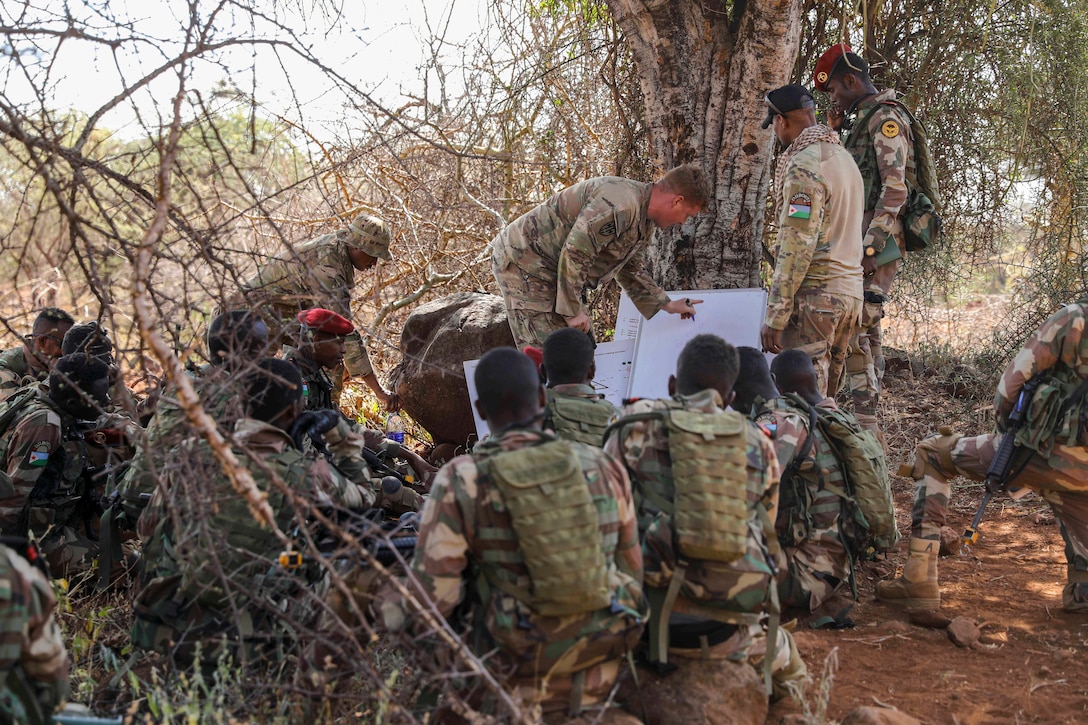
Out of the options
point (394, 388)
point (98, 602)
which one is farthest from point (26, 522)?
point (394, 388)

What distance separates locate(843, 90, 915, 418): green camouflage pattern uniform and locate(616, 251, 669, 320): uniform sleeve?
1.22 meters

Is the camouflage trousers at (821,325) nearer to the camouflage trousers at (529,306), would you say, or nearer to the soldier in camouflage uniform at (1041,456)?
the soldier in camouflage uniform at (1041,456)

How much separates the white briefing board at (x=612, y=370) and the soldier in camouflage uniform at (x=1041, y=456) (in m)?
1.95

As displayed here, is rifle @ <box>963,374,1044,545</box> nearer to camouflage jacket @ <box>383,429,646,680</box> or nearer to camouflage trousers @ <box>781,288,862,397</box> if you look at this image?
camouflage trousers @ <box>781,288,862,397</box>

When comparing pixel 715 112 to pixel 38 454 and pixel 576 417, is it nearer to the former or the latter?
pixel 576 417

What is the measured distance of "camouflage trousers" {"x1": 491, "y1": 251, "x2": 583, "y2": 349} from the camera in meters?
5.82

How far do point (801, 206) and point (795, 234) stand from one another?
15 centimetres

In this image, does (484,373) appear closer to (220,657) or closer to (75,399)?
(220,657)

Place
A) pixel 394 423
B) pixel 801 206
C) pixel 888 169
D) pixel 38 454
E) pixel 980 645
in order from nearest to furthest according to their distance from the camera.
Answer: pixel 980 645 → pixel 38 454 → pixel 801 206 → pixel 888 169 → pixel 394 423

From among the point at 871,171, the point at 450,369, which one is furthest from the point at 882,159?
the point at 450,369

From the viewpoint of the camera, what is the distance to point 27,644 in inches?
98.7

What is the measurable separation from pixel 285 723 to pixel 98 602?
1903mm

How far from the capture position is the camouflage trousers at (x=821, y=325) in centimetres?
539

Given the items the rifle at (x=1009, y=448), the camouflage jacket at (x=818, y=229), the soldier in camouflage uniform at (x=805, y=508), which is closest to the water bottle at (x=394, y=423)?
the camouflage jacket at (x=818, y=229)
